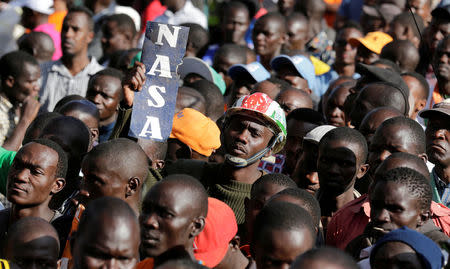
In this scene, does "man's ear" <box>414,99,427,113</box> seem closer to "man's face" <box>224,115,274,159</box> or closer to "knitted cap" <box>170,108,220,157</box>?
"knitted cap" <box>170,108,220,157</box>

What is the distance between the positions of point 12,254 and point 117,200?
0.88 meters

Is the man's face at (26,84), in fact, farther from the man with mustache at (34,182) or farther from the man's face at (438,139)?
the man's face at (438,139)

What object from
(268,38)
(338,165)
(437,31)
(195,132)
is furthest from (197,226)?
(268,38)

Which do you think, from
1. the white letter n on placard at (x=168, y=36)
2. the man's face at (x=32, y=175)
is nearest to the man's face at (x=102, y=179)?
the man's face at (x=32, y=175)

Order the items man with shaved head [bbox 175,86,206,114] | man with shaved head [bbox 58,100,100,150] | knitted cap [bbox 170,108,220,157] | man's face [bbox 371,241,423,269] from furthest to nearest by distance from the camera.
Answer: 1. man with shaved head [bbox 175,86,206,114]
2. man with shaved head [bbox 58,100,100,150]
3. knitted cap [bbox 170,108,220,157]
4. man's face [bbox 371,241,423,269]

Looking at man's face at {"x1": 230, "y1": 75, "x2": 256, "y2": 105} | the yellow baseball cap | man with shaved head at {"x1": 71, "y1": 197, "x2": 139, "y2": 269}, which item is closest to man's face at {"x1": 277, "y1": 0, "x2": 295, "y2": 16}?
the yellow baseball cap

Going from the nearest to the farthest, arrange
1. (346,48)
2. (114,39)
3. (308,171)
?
(308,171) < (346,48) < (114,39)

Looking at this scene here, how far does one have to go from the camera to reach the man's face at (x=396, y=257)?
4.21 m

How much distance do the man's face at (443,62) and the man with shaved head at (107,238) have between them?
4.85 meters

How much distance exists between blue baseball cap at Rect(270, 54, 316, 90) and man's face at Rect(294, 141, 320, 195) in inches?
92.3

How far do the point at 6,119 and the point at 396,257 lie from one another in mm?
4701

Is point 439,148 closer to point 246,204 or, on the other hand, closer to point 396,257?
point 246,204

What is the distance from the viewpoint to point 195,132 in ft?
21.9

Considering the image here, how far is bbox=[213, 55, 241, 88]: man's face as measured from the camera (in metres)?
9.34
